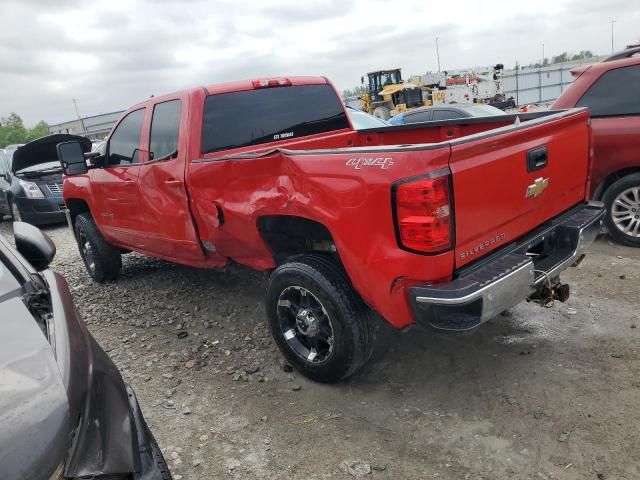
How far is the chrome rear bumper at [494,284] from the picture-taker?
2520 millimetres

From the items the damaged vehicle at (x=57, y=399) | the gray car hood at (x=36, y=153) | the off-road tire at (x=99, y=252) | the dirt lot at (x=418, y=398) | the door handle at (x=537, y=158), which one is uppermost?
the gray car hood at (x=36, y=153)

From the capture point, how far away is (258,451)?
9.29 feet

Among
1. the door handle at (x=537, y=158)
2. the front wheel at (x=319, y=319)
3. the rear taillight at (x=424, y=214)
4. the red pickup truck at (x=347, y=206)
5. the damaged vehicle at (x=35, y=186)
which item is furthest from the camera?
the damaged vehicle at (x=35, y=186)

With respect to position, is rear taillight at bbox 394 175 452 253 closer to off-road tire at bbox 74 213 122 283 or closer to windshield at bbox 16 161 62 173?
off-road tire at bbox 74 213 122 283

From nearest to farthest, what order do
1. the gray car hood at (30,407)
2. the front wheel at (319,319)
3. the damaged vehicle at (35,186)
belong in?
the gray car hood at (30,407)
the front wheel at (319,319)
the damaged vehicle at (35,186)

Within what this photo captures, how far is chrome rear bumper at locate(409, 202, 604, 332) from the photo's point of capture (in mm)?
2520

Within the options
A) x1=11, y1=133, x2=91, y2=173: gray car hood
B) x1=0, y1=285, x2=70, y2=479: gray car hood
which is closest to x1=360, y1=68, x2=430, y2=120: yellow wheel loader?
x1=11, y1=133, x2=91, y2=173: gray car hood

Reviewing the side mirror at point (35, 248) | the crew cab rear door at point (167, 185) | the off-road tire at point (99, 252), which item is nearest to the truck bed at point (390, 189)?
the crew cab rear door at point (167, 185)

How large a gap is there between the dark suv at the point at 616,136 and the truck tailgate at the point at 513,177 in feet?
6.65

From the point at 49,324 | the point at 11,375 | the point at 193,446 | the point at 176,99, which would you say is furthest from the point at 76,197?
the point at 11,375

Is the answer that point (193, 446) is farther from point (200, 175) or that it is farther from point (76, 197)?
point (76, 197)

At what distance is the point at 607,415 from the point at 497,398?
576 millimetres

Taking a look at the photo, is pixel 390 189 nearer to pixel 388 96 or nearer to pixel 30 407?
pixel 30 407

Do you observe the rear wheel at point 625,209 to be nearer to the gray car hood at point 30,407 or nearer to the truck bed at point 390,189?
the truck bed at point 390,189
